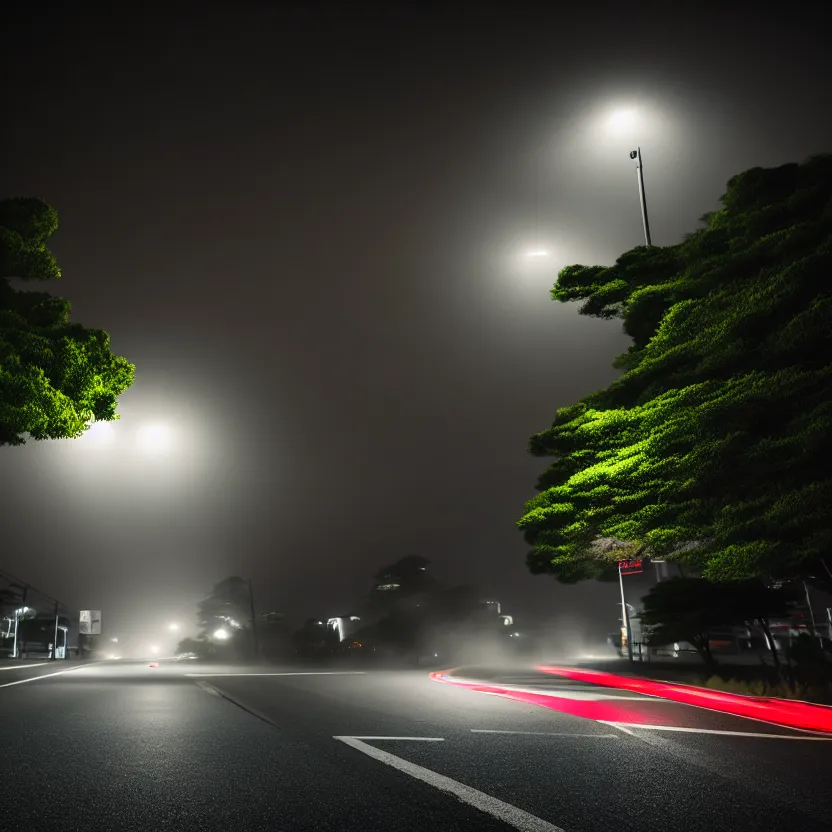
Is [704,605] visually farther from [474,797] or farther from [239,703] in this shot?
[474,797]

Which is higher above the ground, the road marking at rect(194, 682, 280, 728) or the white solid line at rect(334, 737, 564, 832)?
the road marking at rect(194, 682, 280, 728)

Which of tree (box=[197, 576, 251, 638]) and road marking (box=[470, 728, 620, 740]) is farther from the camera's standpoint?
tree (box=[197, 576, 251, 638])

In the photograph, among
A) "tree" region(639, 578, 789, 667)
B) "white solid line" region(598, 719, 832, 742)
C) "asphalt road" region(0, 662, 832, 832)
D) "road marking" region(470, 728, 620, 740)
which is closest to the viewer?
"asphalt road" region(0, 662, 832, 832)

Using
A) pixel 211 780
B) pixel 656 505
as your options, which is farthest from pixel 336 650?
pixel 211 780

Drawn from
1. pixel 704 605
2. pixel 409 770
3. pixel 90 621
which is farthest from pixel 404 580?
pixel 409 770

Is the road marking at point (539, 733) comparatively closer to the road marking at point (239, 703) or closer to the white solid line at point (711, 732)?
the white solid line at point (711, 732)

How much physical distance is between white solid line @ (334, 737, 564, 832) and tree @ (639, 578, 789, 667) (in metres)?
14.0

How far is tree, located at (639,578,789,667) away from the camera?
18.1m

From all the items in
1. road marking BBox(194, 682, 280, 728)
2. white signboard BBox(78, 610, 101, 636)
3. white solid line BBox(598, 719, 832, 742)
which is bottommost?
white solid line BBox(598, 719, 832, 742)

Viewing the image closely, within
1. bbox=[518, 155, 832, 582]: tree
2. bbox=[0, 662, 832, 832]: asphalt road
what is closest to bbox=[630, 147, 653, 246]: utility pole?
bbox=[518, 155, 832, 582]: tree

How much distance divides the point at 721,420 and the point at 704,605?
23.3 ft

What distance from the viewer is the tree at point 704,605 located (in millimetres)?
18141

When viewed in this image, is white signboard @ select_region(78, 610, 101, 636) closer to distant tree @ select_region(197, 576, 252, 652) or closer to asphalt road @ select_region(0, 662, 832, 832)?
distant tree @ select_region(197, 576, 252, 652)

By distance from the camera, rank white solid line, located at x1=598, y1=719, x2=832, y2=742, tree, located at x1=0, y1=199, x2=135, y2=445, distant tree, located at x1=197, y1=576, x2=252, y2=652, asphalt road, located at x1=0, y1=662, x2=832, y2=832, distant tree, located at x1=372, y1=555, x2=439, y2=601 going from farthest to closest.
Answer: distant tree, located at x1=197, y1=576, x2=252, y2=652 < distant tree, located at x1=372, y1=555, x2=439, y2=601 < tree, located at x1=0, y1=199, x2=135, y2=445 < white solid line, located at x1=598, y1=719, x2=832, y2=742 < asphalt road, located at x1=0, y1=662, x2=832, y2=832
